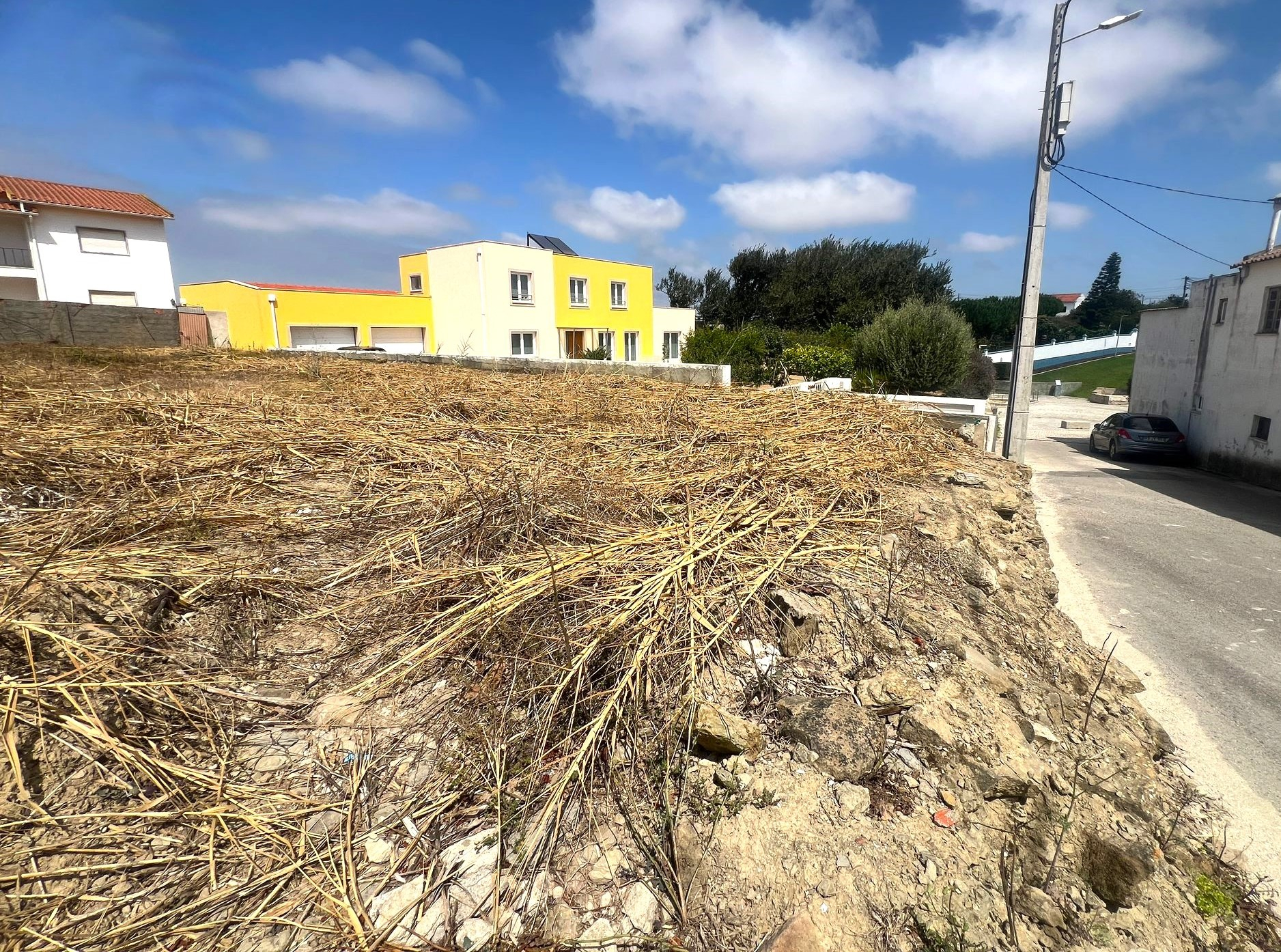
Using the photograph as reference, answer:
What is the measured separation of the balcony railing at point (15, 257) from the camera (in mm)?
23375

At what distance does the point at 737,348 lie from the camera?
19.9m

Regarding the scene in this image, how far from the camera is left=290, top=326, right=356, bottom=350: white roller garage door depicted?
23219mm

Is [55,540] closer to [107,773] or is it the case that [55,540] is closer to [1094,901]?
[107,773]

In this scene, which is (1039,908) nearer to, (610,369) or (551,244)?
(610,369)

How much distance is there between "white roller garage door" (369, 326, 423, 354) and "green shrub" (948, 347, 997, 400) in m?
20.7

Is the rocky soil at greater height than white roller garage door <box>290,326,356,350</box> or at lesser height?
lesser

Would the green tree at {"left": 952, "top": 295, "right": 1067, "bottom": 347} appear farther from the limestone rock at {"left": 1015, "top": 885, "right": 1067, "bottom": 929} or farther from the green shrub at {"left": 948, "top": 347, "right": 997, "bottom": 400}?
the limestone rock at {"left": 1015, "top": 885, "right": 1067, "bottom": 929}

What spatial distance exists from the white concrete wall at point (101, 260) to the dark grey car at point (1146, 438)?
36.9 meters

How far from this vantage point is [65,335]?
11.5 meters

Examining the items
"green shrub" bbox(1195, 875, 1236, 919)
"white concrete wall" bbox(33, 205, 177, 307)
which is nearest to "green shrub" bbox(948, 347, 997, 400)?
"green shrub" bbox(1195, 875, 1236, 919)

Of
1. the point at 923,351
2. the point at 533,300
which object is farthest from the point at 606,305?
the point at 923,351

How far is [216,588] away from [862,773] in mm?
2806

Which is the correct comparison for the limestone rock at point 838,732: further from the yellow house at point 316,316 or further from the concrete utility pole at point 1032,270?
the yellow house at point 316,316

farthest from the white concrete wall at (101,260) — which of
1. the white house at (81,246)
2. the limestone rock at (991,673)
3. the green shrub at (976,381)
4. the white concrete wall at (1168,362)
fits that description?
the white concrete wall at (1168,362)
